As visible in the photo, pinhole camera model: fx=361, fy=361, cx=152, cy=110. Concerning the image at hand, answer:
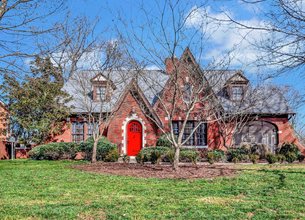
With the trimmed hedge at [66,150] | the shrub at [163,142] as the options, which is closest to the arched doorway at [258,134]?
the shrub at [163,142]

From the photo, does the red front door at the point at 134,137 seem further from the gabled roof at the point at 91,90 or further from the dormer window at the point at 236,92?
the dormer window at the point at 236,92

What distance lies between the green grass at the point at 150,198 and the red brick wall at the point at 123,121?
46.1 feet

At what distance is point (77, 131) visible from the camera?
27625 mm

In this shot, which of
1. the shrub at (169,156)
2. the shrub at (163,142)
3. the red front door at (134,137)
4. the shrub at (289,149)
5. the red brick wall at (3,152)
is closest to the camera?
the shrub at (169,156)

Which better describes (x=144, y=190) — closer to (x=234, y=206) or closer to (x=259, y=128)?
(x=234, y=206)

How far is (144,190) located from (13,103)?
2040cm

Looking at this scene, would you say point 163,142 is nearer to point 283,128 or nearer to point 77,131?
point 77,131

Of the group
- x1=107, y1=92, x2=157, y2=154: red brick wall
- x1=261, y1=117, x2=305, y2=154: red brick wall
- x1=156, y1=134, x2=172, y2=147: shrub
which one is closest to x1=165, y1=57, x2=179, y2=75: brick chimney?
x1=156, y1=134, x2=172, y2=147: shrub

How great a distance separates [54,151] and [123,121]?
5619 millimetres

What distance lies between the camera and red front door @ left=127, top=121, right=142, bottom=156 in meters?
26.5

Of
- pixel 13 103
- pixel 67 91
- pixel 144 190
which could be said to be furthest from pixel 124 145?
pixel 144 190

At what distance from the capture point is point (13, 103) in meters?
27.0

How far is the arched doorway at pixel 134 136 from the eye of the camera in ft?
86.8

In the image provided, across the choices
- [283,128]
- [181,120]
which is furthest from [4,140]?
[283,128]
